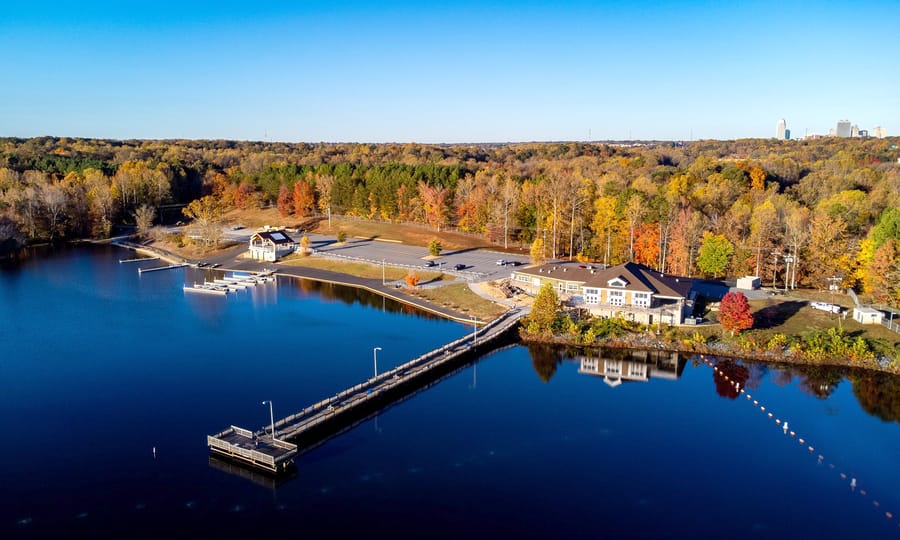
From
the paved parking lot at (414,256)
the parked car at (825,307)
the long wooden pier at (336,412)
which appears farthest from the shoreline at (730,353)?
the paved parking lot at (414,256)

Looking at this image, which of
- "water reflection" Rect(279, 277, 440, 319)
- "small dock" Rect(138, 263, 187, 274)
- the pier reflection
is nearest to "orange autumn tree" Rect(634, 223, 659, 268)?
"water reflection" Rect(279, 277, 440, 319)

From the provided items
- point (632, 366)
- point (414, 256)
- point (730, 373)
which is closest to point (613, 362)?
point (632, 366)

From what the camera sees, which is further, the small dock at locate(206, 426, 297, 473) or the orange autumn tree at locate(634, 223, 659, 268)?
the orange autumn tree at locate(634, 223, 659, 268)

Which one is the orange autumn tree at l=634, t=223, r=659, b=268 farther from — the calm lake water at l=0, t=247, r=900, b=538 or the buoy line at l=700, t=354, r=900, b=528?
the calm lake water at l=0, t=247, r=900, b=538

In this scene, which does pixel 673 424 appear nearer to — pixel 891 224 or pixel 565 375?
pixel 565 375

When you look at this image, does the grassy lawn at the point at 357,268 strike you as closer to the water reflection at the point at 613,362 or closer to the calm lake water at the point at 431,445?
the calm lake water at the point at 431,445
